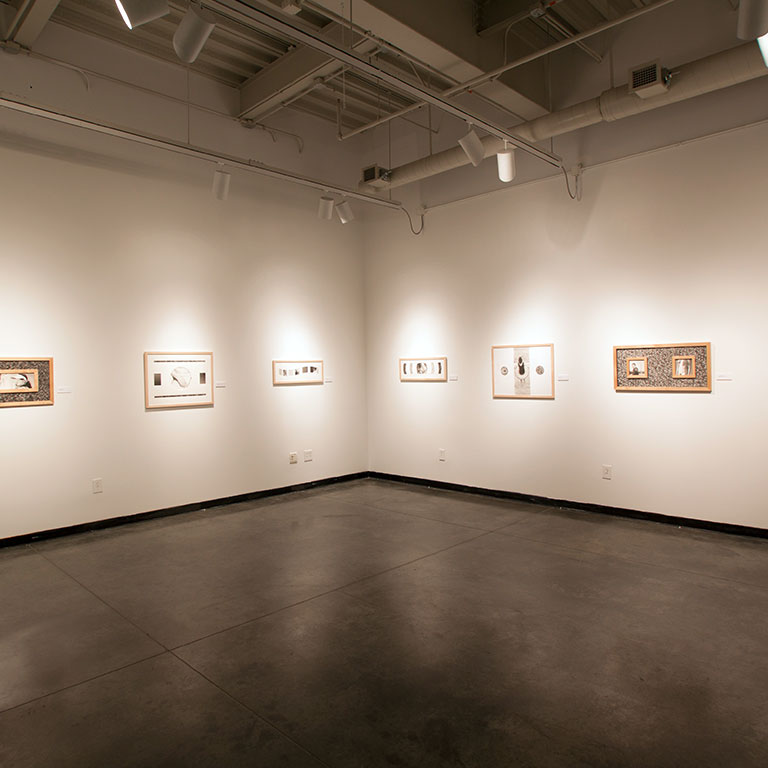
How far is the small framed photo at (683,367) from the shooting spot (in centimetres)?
572

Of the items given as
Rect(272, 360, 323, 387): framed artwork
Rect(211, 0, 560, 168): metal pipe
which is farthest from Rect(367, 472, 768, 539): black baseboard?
Rect(211, 0, 560, 168): metal pipe

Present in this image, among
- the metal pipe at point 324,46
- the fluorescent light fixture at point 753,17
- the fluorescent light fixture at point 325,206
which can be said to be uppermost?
the metal pipe at point 324,46

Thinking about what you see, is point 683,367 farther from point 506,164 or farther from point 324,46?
point 324,46

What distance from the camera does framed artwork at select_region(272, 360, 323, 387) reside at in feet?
25.2

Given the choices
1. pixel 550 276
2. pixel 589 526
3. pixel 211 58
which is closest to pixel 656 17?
pixel 550 276

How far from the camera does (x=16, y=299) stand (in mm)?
5559

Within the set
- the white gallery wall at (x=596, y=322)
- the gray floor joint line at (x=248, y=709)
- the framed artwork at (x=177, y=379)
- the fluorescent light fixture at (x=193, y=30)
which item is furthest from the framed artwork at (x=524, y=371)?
the gray floor joint line at (x=248, y=709)

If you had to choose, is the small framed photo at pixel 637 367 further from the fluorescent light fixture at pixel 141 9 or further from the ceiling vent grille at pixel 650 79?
the fluorescent light fixture at pixel 141 9

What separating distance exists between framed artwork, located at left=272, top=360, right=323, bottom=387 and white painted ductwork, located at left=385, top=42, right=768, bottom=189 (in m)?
3.17

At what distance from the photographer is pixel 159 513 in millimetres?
6582

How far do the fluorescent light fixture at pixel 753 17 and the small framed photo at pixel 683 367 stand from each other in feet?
10.1

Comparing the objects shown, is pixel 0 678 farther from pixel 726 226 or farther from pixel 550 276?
pixel 726 226

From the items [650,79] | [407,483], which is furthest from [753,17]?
[407,483]

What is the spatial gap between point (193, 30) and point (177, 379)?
401 cm
